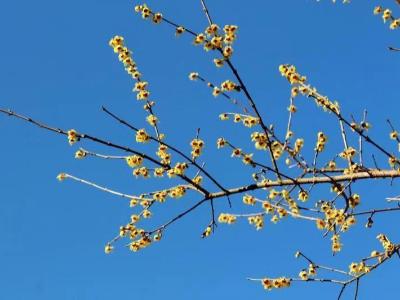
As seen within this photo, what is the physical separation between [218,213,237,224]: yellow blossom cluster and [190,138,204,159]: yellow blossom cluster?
73 cm

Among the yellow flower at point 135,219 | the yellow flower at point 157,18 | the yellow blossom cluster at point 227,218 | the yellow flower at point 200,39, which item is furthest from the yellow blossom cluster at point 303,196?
the yellow flower at point 157,18

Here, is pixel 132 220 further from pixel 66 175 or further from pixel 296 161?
pixel 296 161

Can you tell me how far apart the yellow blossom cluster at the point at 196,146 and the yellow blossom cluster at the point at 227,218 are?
28.7 inches

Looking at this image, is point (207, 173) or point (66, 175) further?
point (66, 175)

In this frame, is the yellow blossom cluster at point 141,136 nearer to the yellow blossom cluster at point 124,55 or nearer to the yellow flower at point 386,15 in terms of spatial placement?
the yellow blossom cluster at point 124,55

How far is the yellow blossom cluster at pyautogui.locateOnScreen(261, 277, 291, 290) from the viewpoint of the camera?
5.89 metres

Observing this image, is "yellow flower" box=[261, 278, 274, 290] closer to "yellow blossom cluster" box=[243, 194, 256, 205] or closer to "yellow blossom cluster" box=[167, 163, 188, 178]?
"yellow blossom cluster" box=[243, 194, 256, 205]

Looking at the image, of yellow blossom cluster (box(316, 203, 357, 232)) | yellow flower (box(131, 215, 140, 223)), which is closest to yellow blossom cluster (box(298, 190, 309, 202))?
yellow blossom cluster (box(316, 203, 357, 232))

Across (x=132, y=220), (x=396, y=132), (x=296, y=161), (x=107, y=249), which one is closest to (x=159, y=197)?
(x=132, y=220)

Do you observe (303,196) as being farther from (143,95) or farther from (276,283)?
(143,95)

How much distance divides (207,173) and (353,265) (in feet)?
5.95

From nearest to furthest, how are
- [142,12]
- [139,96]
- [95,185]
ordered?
[95,185], [142,12], [139,96]

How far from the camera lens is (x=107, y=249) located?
580 centimetres

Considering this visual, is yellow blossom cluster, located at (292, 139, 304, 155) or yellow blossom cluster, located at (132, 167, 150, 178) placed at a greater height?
yellow blossom cluster, located at (292, 139, 304, 155)
